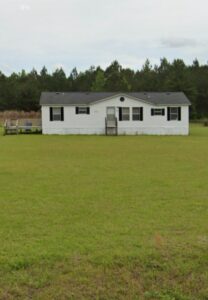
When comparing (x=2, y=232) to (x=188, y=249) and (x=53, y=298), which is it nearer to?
(x=53, y=298)

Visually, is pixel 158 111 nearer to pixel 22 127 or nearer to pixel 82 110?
pixel 82 110

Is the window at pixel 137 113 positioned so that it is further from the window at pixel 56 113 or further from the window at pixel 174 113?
the window at pixel 56 113

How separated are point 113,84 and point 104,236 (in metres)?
61.7

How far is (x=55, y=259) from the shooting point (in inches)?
172

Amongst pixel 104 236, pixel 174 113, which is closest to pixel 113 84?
pixel 174 113

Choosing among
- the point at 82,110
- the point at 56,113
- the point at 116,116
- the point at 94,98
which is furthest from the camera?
the point at 94,98

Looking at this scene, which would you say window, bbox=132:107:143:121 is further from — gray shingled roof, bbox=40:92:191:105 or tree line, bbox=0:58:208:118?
tree line, bbox=0:58:208:118

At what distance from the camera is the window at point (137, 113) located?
2959 cm

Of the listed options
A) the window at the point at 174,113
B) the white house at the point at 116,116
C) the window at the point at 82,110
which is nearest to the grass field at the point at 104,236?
the white house at the point at 116,116

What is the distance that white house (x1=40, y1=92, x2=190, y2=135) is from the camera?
29.5m

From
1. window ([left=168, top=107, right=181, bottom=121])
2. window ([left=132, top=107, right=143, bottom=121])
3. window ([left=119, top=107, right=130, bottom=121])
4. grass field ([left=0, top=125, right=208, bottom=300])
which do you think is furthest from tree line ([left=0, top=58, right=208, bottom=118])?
grass field ([left=0, top=125, right=208, bottom=300])

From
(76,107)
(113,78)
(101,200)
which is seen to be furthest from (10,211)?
(113,78)

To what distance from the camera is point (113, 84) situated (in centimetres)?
6581

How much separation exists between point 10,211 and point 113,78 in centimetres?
6219
